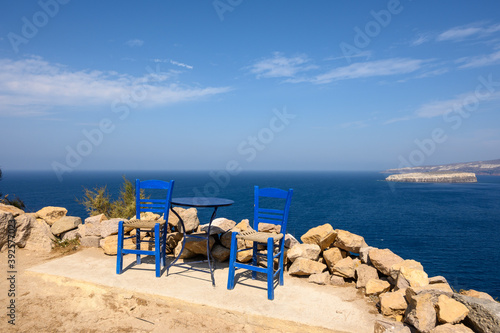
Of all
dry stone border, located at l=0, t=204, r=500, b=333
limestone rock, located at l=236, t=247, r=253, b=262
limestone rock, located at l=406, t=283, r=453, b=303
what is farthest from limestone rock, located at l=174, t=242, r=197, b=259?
limestone rock, located at l=406, t=283, r=453, b=303

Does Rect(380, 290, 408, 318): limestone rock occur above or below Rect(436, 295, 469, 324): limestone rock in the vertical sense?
below

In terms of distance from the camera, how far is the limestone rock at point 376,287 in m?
4.30

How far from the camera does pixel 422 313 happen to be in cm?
328

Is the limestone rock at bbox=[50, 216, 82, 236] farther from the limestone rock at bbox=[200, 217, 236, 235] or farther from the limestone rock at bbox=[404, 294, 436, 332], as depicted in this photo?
the limestone rock at bbox=[404, 294, 436, 332]

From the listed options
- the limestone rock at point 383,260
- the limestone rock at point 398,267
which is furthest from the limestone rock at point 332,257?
the limestone rock at point 398,267

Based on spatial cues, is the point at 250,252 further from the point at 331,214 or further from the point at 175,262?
the point at 331,214

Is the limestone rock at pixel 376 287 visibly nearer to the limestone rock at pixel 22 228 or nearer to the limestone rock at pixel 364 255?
the limestone rock at pixel 364 255

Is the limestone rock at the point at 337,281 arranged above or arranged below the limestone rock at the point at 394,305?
below

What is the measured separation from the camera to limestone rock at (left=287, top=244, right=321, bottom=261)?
5215 millimetres

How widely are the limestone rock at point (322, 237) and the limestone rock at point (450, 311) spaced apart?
6.88 ft

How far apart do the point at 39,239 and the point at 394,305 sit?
659 centimetres

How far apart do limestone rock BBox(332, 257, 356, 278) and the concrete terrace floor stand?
0.24 metres

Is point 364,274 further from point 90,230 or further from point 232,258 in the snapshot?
point 90,230

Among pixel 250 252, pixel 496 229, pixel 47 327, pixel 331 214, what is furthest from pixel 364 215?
pixel 47 327
